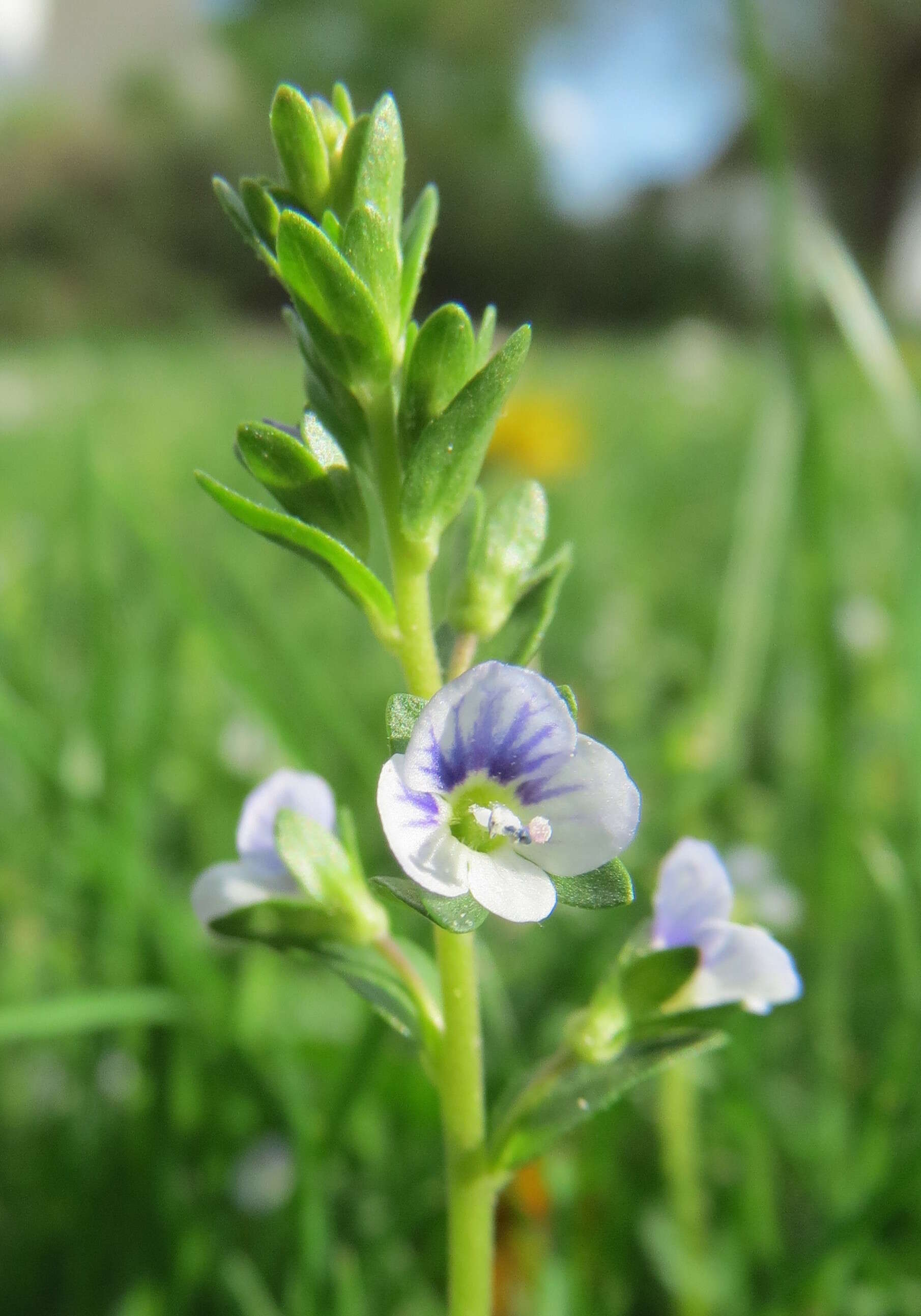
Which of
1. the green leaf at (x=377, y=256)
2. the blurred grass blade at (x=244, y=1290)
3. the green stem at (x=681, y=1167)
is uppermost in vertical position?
the green leaf at (x=377, y=256)

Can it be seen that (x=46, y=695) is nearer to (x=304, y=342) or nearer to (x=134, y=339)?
(x=304, y=342)

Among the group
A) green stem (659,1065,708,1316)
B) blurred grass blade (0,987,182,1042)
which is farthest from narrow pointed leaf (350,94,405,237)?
green stem (659,1065,708,1316)

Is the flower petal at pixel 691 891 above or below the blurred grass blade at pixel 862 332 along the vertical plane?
below

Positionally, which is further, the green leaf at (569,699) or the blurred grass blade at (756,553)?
the blurred grass blade at (756,553)

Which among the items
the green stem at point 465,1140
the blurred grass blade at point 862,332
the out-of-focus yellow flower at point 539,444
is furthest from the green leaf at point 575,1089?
the out-of-focus yellow flower at point 539,444

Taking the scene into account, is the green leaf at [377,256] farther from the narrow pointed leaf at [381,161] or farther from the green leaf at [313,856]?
the green leaf at [313,856]

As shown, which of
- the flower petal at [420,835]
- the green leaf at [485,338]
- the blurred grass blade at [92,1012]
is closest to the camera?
the flower petal at [420,835]

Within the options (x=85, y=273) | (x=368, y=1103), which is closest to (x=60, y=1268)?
(x=368, y=1103)
